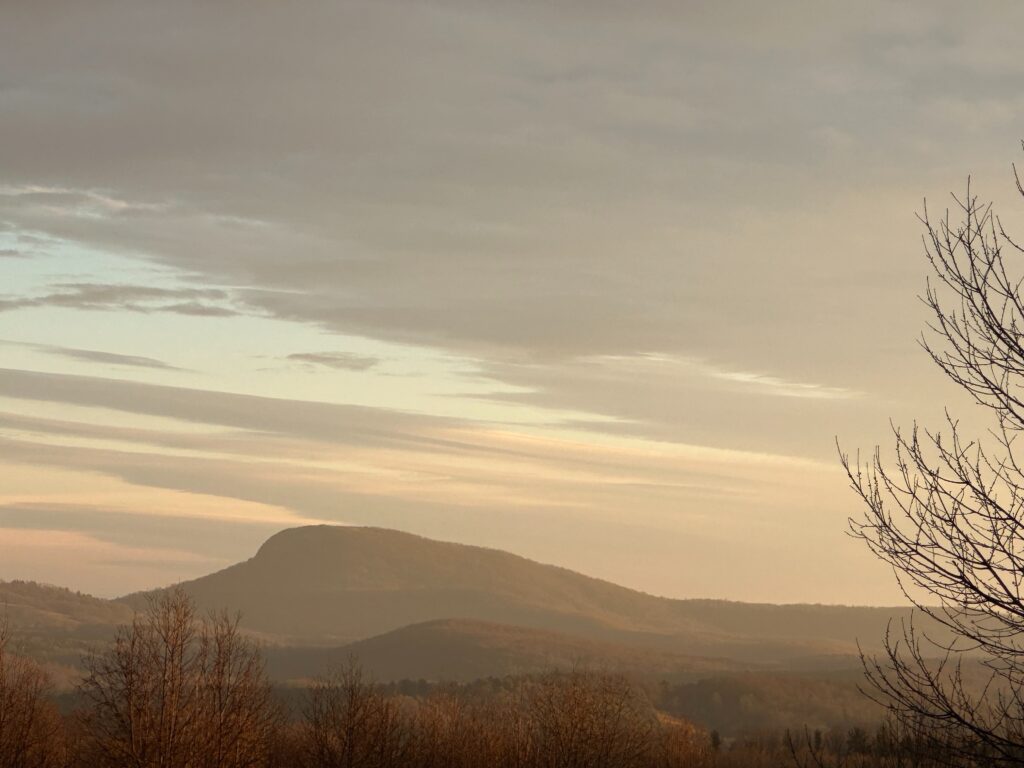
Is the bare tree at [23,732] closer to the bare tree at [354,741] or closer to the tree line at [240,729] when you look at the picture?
the tree line at [240,729]

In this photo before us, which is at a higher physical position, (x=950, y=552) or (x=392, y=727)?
(x=950, y=552)

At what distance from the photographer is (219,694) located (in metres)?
60.0

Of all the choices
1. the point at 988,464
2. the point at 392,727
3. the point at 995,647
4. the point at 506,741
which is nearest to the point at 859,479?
the point at 988,464

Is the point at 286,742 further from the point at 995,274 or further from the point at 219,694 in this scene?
the point at 995,274

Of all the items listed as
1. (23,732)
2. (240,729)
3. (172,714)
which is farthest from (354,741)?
(172,714)

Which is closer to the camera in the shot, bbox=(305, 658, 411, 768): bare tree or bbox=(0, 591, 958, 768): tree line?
bbox=(0, 591, 958, 768): tree line

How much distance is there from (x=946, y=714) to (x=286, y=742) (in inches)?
3082

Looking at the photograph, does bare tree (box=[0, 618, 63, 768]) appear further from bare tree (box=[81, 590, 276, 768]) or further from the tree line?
bare tree (box=[81, 590, 276, 768])

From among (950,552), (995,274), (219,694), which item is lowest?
(219,694)

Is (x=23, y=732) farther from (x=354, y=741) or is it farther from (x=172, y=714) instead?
A: (x=354, y=741)

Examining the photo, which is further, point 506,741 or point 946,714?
point 506,741

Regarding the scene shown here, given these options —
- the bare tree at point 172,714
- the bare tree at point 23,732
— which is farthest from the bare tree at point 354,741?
the bare tree at point 23,732

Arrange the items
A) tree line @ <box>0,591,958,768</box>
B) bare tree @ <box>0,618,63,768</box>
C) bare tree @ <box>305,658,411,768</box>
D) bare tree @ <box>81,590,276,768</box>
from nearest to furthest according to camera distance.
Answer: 1. bare tree @ <box>81,590,276,768</box>
2. tree line @ <box>0,591,958,768</box>
3. bare tree @ <box>0,618,63,768</box>
4. bare tree @ <box>305,658,411,768</box>

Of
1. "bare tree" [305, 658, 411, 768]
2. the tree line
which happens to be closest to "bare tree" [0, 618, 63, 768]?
the tree line
